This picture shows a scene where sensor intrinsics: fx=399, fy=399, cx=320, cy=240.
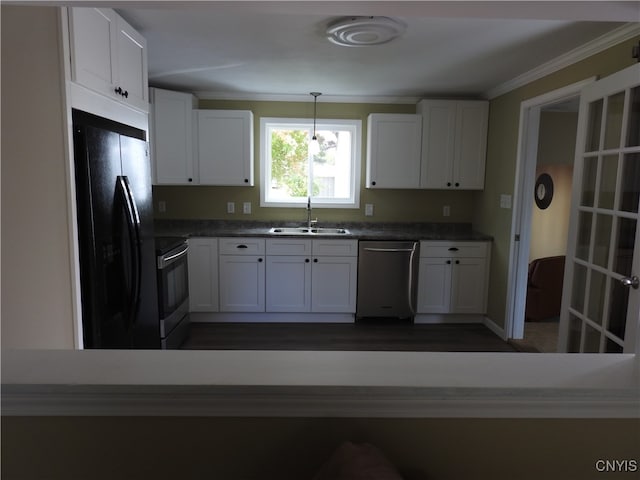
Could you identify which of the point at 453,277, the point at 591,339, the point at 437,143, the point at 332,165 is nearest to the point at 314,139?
the point at 332,165

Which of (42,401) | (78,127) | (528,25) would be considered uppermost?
(528,25)

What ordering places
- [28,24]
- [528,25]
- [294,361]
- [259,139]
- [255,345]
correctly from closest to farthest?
[294,361]
[28,24]
[528,25]
[255,345]
[259,139]

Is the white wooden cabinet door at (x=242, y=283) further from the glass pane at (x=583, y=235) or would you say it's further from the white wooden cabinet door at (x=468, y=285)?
the glass pane at (x=583, y=235)

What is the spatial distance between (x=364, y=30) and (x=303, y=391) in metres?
2.08

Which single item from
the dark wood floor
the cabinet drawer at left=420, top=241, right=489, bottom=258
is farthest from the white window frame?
the dark wood floor

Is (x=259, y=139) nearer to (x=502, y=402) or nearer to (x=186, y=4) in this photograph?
(x=186, y=4)

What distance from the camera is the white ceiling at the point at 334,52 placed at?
7.29 feet

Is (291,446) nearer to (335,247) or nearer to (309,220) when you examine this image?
(335,247)

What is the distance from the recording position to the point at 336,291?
12.8 ft

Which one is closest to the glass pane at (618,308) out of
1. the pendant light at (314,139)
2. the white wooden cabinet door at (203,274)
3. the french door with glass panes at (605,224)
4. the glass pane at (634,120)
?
the french door with glass panes at (605,224)

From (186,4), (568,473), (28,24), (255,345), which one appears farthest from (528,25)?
(255,345)

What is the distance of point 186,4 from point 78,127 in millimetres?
1019

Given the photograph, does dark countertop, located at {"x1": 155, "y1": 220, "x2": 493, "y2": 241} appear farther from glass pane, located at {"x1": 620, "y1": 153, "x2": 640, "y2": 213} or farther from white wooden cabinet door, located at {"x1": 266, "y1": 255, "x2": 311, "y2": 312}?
glass pane, located at {"x1": 620, "y1": 153, "x2": 640, "y2": 213}

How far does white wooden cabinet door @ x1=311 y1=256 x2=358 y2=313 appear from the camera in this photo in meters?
3.87
